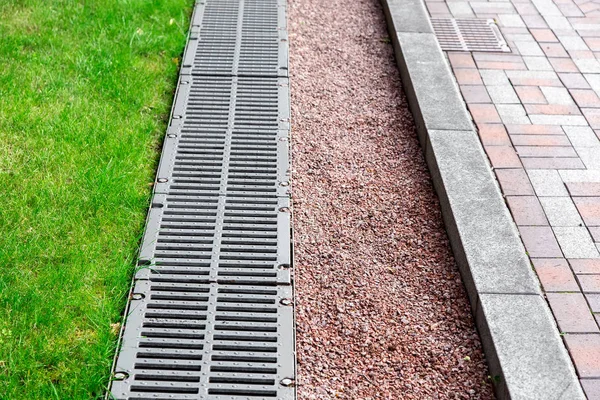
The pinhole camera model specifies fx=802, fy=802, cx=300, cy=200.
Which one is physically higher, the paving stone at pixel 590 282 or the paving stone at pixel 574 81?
the paving stone at pixel 574 81

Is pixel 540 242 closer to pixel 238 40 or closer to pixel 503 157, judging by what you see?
pixel 503 157

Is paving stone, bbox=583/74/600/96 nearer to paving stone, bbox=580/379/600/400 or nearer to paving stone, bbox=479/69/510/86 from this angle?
paving stone, bbox=479/69/510/86

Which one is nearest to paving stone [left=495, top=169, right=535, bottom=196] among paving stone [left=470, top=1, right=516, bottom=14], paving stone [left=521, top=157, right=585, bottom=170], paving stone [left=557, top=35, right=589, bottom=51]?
paving stone [left=521, top=157, right=585, bottom=170]

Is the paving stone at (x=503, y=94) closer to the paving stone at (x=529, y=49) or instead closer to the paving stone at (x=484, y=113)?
the paving stone at (x=484, y=113)

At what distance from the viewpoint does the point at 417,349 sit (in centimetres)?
372

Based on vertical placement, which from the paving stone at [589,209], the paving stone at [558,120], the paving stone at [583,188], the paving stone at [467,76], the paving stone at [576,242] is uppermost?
the paving stone at [467,76]

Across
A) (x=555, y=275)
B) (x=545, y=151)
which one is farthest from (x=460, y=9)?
(x=555, y=275)

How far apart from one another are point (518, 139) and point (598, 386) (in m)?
2.11

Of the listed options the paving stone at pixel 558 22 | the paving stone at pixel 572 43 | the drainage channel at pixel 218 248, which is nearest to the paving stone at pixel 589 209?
the drainage channel at pixel 218 248

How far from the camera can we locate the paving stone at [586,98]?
5.66 metres

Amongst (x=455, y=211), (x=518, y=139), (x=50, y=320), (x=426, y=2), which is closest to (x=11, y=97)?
(x=50, y=320)

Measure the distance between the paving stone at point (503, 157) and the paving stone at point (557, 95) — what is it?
0.84 m

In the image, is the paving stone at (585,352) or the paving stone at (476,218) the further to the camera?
the paving stone at (476,218)

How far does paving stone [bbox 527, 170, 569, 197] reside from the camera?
4.70 m
